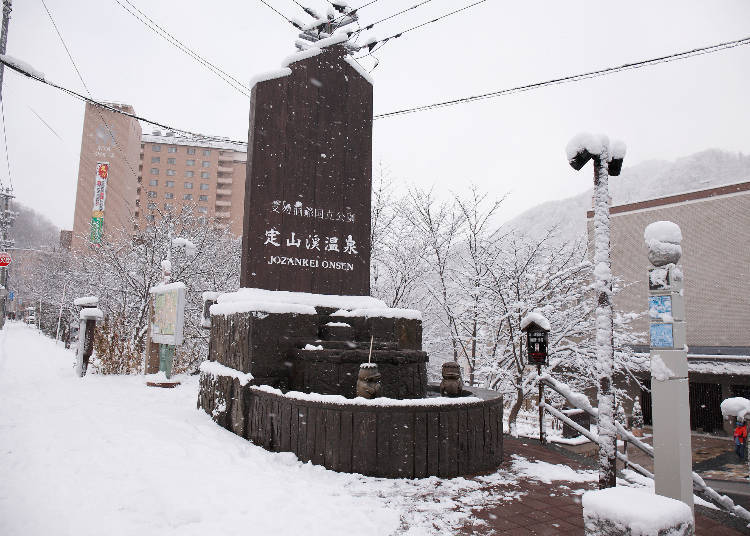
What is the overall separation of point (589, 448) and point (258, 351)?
41.8ft

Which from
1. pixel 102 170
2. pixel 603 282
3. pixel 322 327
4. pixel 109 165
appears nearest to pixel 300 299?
pixel 322 327

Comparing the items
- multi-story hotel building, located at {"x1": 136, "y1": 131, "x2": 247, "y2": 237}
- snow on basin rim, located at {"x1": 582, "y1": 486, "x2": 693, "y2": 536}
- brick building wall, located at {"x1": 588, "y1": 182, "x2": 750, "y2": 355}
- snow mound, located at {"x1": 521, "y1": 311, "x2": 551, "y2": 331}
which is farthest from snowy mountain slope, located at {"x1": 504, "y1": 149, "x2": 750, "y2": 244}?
snow on basin rim, located at {"x1": 582, "y1": 486, "x2": 693, "y2": 536}

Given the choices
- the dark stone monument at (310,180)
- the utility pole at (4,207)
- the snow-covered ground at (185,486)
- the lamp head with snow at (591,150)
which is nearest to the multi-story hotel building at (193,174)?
the utility pole at (4,207)

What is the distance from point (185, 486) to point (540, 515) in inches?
121

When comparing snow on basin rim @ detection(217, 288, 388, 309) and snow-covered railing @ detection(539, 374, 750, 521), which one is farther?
snow on basin rim @ detection(217, 288, 388, 309)

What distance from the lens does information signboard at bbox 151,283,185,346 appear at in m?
10.5

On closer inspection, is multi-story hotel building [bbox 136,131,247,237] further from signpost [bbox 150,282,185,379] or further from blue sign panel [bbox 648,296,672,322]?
blue sign panel [bbox 648,296,672,322]

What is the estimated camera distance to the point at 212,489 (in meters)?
4.21

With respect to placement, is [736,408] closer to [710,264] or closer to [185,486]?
[185,486]

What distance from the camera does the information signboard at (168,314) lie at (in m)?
10.5

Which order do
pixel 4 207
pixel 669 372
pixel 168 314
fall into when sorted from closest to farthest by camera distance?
1. pixel 669 372
2. pixel 168 314
3. pixel 4 207

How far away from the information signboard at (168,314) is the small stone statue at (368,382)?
6.38m

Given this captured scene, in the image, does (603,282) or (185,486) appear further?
(603,282)

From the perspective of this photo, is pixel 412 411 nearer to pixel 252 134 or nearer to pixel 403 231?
pixel 252 134
